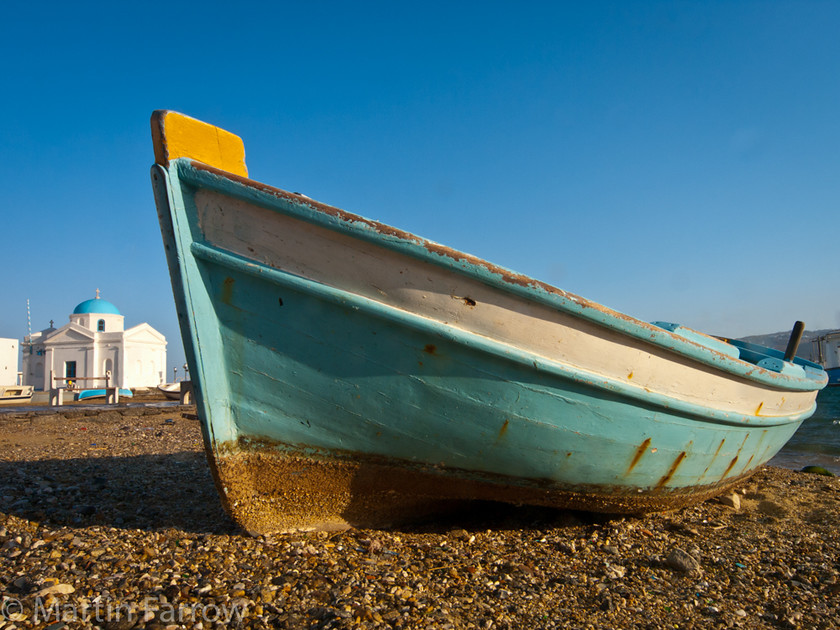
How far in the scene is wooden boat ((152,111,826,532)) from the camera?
291cm

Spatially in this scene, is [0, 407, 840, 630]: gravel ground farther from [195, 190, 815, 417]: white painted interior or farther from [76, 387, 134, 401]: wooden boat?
[76, 387, 134, 401]: wooden boat

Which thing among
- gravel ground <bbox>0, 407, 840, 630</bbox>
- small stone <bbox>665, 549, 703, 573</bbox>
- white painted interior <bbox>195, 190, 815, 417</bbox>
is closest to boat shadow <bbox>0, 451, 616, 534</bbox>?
gravel ground <bbox>0, 407, 840, 630</bbox>

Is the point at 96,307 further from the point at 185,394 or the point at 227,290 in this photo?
the point at 227,290

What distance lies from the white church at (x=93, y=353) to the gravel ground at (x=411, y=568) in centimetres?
3611

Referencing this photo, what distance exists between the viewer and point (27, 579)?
2.51 m

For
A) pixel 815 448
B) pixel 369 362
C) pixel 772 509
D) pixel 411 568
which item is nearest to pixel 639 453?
pixel 411 568

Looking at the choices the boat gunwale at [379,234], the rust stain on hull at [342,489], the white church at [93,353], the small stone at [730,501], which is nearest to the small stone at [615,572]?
the rust stain on hull at [342,489]

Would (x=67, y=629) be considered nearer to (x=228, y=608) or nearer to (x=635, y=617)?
(x=228, y=608)

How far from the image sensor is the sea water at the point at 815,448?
9953 mm

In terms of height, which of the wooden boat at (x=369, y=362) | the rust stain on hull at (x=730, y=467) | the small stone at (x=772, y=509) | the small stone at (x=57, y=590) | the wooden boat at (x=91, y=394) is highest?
the wooden boat at (x=91, y=394)

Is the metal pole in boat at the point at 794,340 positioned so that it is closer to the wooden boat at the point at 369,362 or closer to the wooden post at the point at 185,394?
the wooden boat at the point at 369,362

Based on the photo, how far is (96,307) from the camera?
40594 millimetres

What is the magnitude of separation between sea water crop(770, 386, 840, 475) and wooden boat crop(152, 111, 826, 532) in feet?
26.7

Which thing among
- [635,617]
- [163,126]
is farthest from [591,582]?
[163,126]
